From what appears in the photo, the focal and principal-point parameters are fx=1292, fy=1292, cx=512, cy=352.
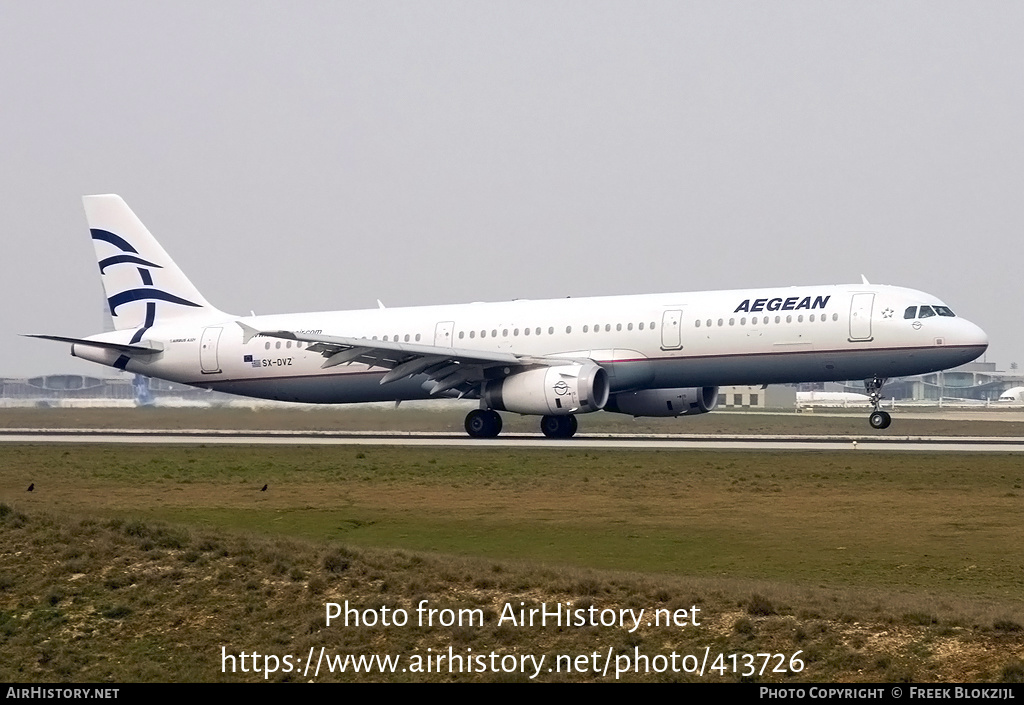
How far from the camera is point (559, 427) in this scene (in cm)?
4206

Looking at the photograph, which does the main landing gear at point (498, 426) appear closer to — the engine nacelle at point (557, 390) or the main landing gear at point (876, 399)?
the engine nacelle at point (557, 390)

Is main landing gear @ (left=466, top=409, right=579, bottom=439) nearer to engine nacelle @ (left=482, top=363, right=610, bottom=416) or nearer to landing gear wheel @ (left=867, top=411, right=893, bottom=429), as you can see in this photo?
engine nacelle @ (left=482, top=363, right=610, bottom=416)

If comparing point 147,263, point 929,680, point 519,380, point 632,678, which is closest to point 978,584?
point 929,680

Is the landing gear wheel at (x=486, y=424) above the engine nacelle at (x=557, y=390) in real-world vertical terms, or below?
below

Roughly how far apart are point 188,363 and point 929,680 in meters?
37.8

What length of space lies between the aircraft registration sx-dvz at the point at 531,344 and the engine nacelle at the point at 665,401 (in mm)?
47

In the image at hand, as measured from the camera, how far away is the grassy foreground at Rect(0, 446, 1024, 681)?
1422 cm

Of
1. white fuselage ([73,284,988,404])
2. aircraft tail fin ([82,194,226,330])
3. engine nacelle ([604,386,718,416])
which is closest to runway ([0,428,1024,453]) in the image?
engine nacelle ([604,386,718,416])

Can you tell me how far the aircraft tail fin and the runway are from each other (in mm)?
4502

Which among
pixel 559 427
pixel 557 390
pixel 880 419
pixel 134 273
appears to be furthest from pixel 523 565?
pixel 134 273

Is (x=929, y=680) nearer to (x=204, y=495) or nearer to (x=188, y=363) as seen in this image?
(x=204, y=495)

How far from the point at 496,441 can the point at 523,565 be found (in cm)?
2267

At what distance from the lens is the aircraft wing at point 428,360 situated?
130 feet

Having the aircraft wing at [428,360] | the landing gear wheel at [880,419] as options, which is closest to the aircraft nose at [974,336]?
the landing gear wheel at [880,419]
